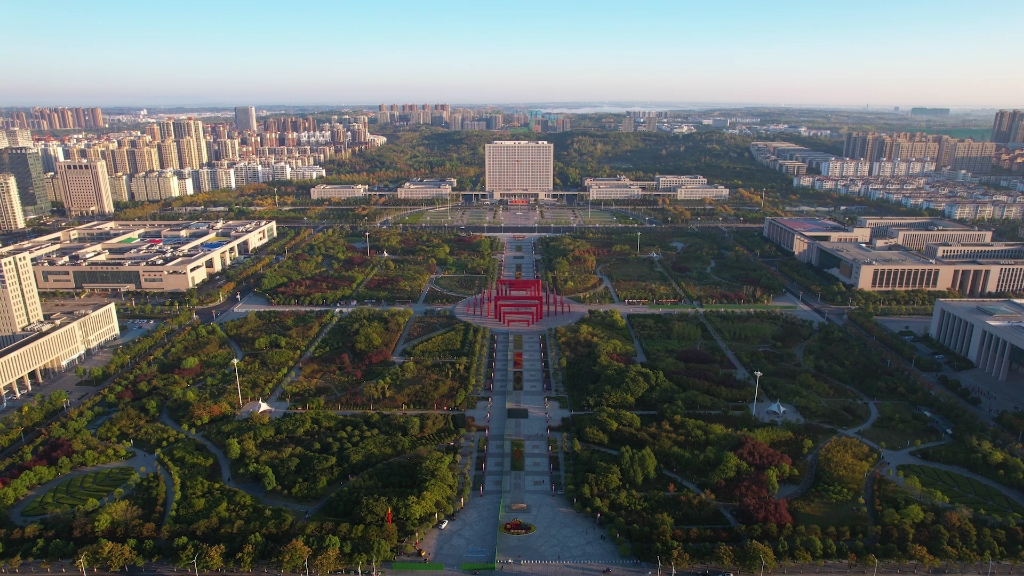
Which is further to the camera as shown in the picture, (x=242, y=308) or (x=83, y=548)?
(x=242, y=308)

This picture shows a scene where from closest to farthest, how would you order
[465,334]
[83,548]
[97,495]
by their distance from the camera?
[83,548]
[97,495]
[465,334]

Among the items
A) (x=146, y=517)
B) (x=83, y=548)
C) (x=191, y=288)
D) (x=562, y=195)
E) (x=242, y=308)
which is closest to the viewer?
(x=83, y=548)

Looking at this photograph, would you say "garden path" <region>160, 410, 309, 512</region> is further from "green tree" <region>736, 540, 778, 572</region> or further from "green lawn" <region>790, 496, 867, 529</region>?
"green lawn" <region>790, 496, 867, 529</region>

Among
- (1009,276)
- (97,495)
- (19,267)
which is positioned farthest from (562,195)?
(97,495)

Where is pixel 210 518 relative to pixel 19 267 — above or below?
below

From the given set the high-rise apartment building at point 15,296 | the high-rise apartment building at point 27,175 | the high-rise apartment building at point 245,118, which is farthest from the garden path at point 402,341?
the high-rise apartment building at point 245,118

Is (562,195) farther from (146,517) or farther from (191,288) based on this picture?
(146,517)

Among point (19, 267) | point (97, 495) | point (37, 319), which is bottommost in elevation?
point (97, 495)
